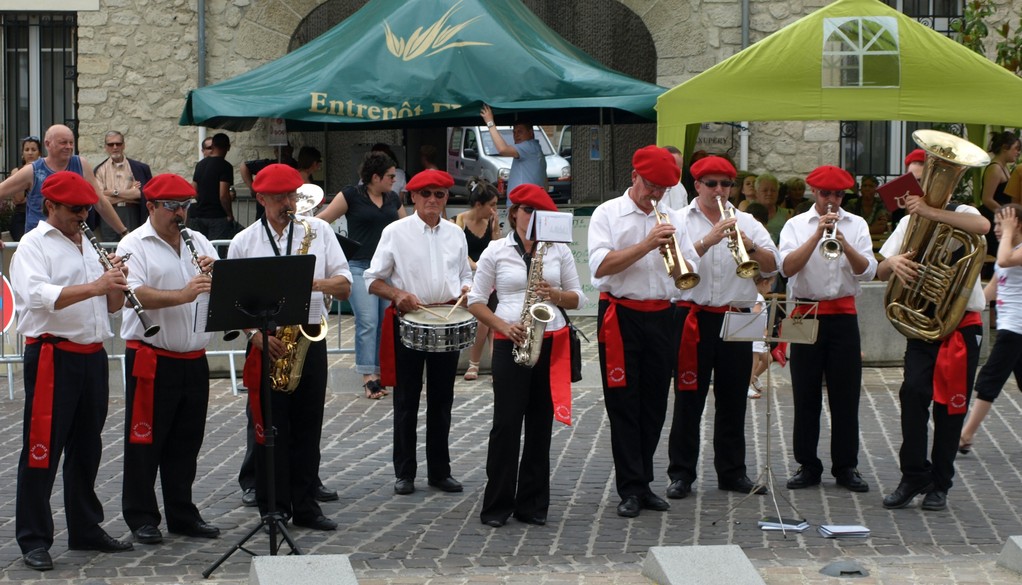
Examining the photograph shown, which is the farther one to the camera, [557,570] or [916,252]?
[916,252]

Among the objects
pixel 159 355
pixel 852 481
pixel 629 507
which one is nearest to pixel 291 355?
pixel 159 355

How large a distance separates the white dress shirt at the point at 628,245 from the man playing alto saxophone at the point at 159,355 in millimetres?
2088

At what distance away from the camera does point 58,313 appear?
721 centimetres

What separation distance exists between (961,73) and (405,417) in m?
6.27

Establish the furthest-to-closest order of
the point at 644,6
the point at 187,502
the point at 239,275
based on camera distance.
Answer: the point at 644,6, the point at 187,502, the point at 239,275

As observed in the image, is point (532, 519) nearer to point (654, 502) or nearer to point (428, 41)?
point (654, 502)

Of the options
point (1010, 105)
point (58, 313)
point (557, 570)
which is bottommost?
point (557, 570)

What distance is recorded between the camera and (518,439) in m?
8.20

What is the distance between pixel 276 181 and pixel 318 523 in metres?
1.81

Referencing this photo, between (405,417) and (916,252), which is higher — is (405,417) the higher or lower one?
the lower one

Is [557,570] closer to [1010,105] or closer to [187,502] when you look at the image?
[187,502]

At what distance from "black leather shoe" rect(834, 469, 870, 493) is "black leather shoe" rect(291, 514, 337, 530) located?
3051 millimetres

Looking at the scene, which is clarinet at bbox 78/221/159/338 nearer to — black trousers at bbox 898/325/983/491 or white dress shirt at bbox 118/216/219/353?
white dress shirt at bbox 118/216/219/353

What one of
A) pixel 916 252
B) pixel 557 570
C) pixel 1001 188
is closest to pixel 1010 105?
pixel 1001 188
